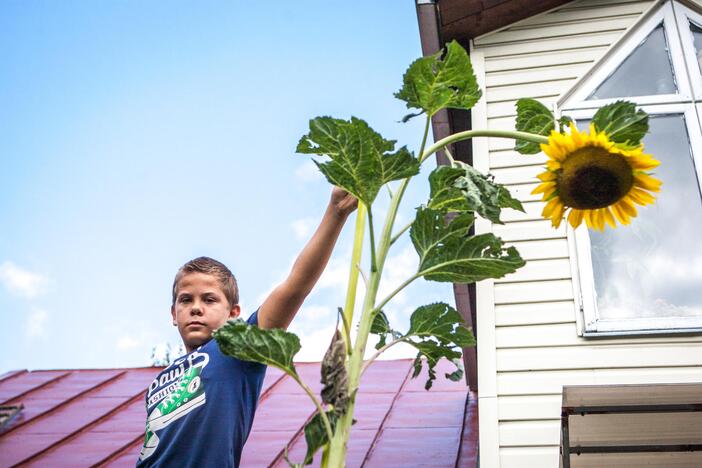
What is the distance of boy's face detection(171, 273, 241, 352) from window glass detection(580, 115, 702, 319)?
1.80 meters

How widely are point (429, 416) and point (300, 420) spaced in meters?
1.07

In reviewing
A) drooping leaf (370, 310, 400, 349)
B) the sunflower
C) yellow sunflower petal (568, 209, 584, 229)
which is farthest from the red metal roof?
the sunflower

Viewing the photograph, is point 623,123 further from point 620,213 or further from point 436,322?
point 436,322

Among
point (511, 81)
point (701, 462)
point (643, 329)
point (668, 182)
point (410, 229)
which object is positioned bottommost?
point (701, 462)

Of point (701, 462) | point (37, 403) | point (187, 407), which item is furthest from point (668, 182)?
point (37, 403)

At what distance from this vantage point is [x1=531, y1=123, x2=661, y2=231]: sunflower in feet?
5.50

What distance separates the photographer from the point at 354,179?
171 centimetres

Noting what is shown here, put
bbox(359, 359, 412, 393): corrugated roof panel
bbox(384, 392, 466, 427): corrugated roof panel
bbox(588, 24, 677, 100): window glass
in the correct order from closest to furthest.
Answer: bbox(588, 24, 677, 100): window glass < bbox(384, 392, 466, 427): corrugated roof panel < bbox(359, 359, 412, 393): corrugated roof panel

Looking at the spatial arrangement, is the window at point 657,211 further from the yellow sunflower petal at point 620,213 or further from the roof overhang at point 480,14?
the yellow sunflower petal at point 620,213

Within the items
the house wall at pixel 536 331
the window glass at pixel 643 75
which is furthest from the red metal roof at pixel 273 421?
the window glass at pixel 643 75

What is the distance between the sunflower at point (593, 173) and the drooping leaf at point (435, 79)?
28cm

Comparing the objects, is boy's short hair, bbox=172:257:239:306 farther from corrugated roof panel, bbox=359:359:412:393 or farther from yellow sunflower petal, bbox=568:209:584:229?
corrugated roof panel, bbox=359:359:412:393

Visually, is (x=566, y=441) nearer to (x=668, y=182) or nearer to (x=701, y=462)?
(x=701, y=462)

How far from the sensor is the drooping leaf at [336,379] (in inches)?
57.2
